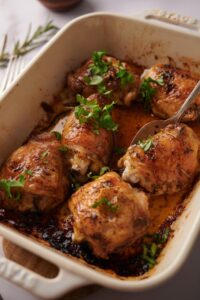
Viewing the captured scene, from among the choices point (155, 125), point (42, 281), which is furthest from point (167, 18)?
point (42, 281)

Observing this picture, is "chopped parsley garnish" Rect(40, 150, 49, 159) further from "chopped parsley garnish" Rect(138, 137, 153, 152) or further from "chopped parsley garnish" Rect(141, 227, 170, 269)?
"chopped parsley garnish" Rect(141, 227, 170, 269)

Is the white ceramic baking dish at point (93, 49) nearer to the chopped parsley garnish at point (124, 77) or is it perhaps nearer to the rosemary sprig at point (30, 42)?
the chopped parsley garnish at point (124, 77)

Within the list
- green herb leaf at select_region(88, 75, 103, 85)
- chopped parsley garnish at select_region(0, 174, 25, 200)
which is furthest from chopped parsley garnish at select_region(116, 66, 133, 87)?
chopped parsley garnish at select_region(0, 174, 25, 200)

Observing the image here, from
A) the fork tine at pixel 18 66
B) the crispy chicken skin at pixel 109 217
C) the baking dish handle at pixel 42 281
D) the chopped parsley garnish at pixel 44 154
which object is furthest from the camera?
the fork tine at pixel 18 66

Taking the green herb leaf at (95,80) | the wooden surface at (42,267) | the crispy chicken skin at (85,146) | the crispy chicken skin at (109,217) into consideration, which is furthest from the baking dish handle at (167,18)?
the wooden surface at (42,267)

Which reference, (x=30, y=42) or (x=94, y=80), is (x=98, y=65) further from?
(x=30, y=42)

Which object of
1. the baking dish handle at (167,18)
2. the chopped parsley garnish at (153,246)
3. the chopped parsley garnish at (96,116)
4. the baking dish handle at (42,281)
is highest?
the baking dish handle at (167,18)

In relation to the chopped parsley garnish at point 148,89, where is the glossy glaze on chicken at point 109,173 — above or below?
below
